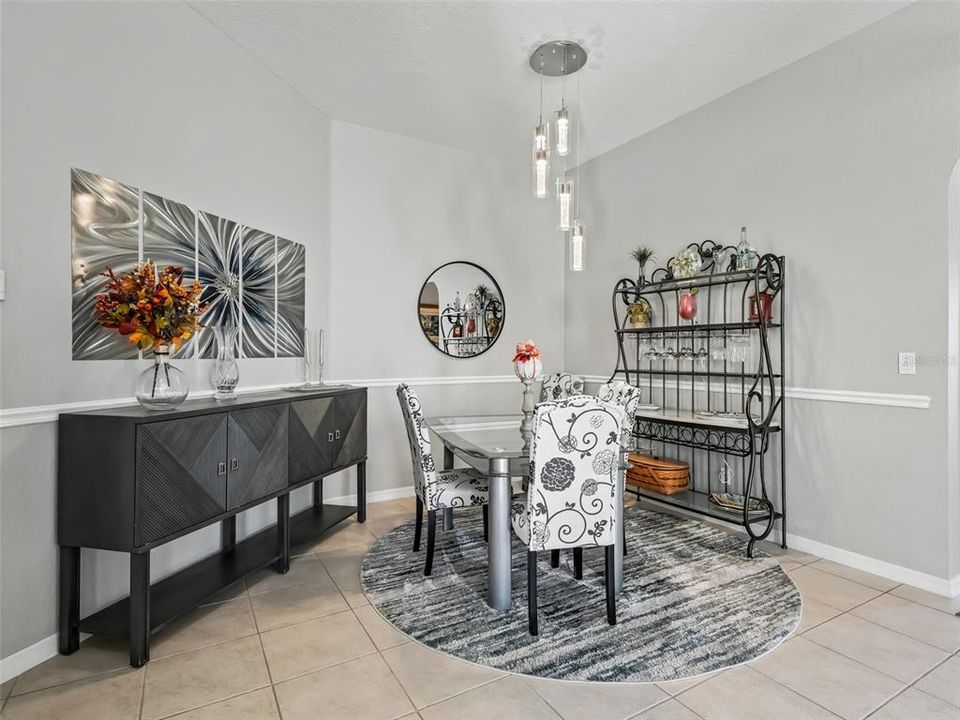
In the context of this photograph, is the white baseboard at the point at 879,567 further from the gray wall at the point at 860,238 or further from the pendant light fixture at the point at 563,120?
the pendant light fixture at the point at 563,120

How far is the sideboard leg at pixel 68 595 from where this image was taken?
204cm

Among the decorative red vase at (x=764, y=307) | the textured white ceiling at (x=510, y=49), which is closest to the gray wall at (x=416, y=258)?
the textured white ceiling at (x=510, y=49)

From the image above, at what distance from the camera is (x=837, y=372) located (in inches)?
120

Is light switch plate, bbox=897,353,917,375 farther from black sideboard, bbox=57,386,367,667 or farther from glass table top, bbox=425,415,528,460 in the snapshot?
black sideboard, bbox=57,386,367,667

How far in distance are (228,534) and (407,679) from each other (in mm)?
1609

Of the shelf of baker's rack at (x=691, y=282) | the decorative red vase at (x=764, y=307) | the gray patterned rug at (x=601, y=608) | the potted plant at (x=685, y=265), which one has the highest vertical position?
the potted plant at (x=685, y=265)

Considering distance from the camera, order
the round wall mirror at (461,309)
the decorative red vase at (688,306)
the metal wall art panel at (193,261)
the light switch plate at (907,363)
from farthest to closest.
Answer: the round wall mirror at (461,309)
the decorative red vase at (688,306)
the light switch plate at (907,363)
the metal wall art panel at (193,261)

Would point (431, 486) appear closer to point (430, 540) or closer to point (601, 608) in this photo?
point (430, 540)

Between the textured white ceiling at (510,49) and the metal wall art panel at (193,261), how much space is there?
1112 mm

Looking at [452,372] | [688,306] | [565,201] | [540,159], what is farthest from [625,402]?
[452,372]

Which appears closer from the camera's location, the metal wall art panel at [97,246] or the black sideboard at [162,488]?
the black sideboard at [162,488]

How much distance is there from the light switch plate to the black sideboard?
3270 mm

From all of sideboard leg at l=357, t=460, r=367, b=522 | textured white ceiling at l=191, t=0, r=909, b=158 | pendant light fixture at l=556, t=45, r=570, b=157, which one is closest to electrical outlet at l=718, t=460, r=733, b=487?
pendant light fixture at l=556, t=45, r=570, b=157

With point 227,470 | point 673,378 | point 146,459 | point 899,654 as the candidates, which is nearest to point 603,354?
point 673,378
